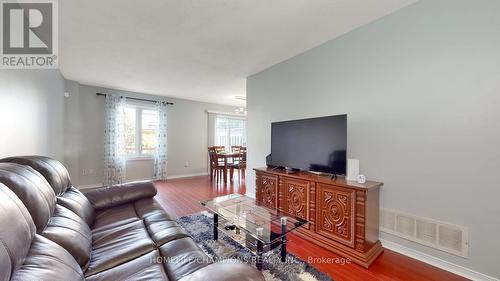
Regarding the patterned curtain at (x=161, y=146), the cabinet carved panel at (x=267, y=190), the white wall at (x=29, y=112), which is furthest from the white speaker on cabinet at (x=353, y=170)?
the patterned curtain at (x=161, y=146)

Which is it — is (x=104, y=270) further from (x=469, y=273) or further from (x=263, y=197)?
(x=469, y=273)

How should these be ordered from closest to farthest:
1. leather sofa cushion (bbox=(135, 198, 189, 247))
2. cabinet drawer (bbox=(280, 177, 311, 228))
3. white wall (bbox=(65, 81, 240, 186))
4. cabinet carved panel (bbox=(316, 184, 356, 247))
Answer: leather sofa cushion (bbox=(135, 198, 189, 247)) → cabinet carved panel (bbox=(316, 184, 356, 247)) → cabinet drawer (bbox=(280, 177, 311, 228)) → white wall (bbox=(65, 81, 240, 186))

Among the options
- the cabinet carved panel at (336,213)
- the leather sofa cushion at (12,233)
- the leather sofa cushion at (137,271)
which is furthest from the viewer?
the cabinet carved panel at (336,213)

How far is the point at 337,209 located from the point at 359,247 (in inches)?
14.2

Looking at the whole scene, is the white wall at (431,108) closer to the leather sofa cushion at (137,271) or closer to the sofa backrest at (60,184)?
the leather sofa cushion at (137,271)

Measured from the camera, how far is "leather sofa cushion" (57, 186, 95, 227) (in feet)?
4.83

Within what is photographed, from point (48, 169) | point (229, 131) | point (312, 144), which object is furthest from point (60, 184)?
point (229, 131)

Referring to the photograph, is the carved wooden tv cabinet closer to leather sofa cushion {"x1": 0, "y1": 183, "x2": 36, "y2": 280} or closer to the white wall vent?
the white wall vent

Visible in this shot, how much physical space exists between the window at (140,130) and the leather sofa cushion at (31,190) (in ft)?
13.9

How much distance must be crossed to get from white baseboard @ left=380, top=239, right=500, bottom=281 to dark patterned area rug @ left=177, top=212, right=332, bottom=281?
0.90 metres

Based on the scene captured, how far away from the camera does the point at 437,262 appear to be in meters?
1.74

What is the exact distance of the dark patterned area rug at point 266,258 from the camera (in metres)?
1.62

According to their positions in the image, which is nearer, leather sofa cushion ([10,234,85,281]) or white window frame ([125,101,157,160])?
leather sofa cushion ([10,234,85,281])

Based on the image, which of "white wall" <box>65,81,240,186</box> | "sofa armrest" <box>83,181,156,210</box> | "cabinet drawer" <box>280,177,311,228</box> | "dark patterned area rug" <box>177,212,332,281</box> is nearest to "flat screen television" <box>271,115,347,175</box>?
"cabinet drawer" <box>280,177,311,228</box>
